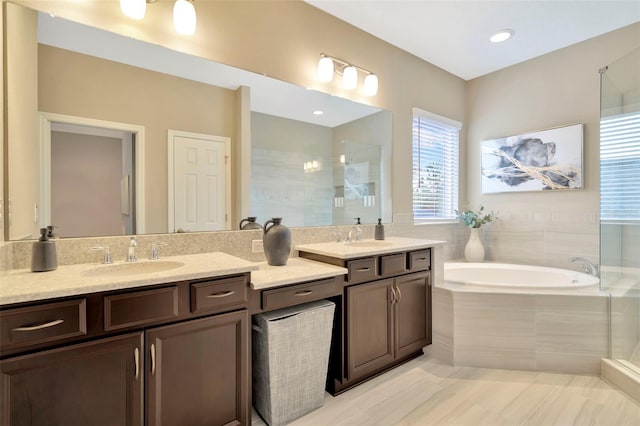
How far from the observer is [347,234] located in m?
2.63

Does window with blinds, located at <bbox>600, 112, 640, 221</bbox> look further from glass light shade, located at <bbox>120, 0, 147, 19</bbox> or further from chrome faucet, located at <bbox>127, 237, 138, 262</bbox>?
glass light shade, located at <bbox>120, 0, 147, 19</bbox>

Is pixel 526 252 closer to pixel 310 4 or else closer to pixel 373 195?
pixel 373 195

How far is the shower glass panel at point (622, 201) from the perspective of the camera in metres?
2.15

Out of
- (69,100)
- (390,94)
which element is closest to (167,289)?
(69,100)

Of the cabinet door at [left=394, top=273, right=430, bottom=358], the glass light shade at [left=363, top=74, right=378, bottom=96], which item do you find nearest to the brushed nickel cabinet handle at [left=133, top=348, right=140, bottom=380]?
the cabinet door at [left=394, top=273, right=430, bottom=358]

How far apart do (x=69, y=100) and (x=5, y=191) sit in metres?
0.53

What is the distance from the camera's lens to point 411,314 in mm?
2293

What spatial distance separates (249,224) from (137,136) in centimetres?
85

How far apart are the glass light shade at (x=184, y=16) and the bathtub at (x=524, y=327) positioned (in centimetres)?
254

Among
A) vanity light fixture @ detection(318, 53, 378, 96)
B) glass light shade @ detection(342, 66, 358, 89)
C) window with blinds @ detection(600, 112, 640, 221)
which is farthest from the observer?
glass light shade @ detection(342, 66, 358, 89)

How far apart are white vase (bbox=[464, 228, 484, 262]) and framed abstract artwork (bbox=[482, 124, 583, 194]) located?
Result: 22.0 inches

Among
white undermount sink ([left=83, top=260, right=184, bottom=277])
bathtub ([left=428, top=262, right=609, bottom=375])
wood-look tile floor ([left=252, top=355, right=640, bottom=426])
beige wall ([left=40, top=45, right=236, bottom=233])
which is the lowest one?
wood-look tile floor ([left=252, top=355, right=640, bottom=426])

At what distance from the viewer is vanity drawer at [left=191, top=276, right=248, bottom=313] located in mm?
1337

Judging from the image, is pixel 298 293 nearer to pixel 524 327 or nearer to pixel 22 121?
pixel 22 121
